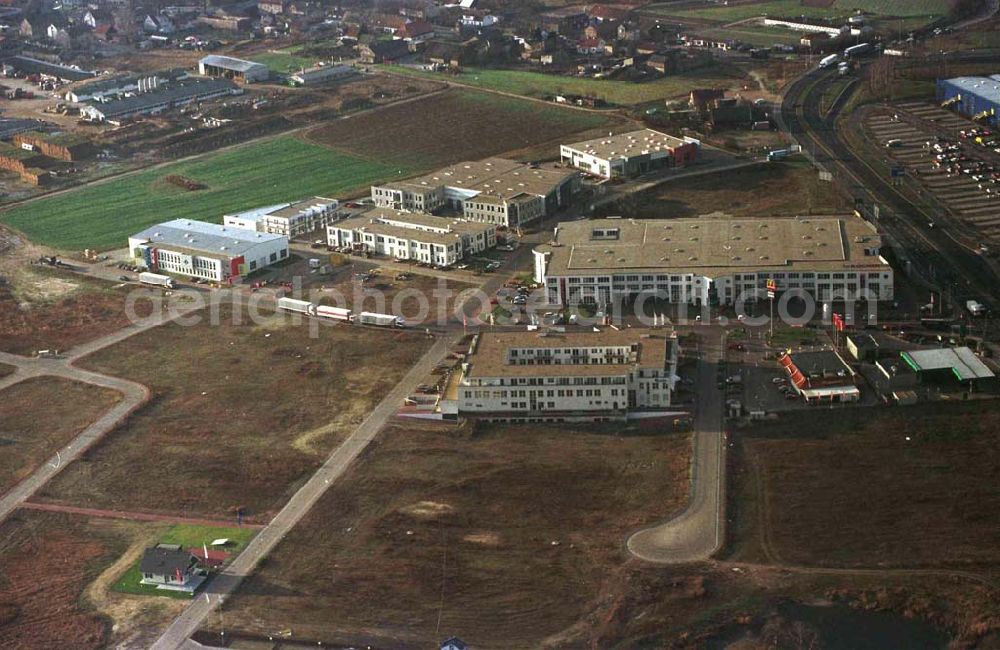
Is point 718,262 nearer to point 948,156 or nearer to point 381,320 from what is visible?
point 381,320

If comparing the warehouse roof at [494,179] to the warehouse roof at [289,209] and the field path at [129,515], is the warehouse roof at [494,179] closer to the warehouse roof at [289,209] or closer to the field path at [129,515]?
the warehouse roof at [289,209]

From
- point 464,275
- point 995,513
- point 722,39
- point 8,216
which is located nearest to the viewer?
point 995,513

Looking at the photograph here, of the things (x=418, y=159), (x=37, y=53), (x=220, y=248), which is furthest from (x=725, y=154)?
(x=37, y=53)

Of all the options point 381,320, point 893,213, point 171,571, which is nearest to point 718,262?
point 381,320

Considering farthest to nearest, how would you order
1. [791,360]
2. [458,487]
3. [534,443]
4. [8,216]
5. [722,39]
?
[722,39] < [8,216] < [791,360] < [534,443] < [458,487]

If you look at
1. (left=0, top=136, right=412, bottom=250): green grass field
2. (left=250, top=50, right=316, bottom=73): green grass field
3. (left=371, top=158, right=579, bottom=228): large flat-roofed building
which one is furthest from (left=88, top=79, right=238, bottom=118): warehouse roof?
(left=371, top=158, right=579, bottom=228): large flat-roofed building

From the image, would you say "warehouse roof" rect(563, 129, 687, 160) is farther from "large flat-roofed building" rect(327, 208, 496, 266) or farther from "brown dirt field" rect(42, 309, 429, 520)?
"brown dirt field" rect(42, 309, 429, 520)

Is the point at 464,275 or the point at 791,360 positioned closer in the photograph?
the point at 791,360

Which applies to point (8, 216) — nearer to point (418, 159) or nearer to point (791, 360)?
point (418, 159)
